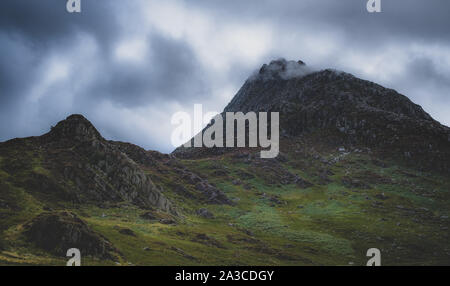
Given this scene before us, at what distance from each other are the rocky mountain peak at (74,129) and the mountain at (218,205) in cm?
37

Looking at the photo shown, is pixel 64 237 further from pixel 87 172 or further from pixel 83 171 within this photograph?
pixel 83 171

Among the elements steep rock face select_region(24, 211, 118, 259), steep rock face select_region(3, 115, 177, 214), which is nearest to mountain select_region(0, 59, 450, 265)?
steep rock face select_region(24, 211, 118, 259)

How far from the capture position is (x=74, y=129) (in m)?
111

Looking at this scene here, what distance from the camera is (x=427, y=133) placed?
174m

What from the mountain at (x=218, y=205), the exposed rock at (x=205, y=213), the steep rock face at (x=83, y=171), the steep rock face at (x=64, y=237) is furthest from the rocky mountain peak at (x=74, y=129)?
the steep rock face at (x=64, y=237)

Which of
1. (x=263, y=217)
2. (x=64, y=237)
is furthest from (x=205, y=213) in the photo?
(x=64, y=237)

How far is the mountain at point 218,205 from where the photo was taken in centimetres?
6531

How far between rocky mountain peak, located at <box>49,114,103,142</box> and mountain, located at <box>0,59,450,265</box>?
0.37 meters

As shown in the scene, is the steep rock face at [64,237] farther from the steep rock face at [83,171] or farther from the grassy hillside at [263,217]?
the steep rock face at [83,171]

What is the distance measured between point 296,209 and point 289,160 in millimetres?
59314

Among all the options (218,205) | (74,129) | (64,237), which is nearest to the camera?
(64,237)

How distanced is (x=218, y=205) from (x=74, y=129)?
53.3 m
